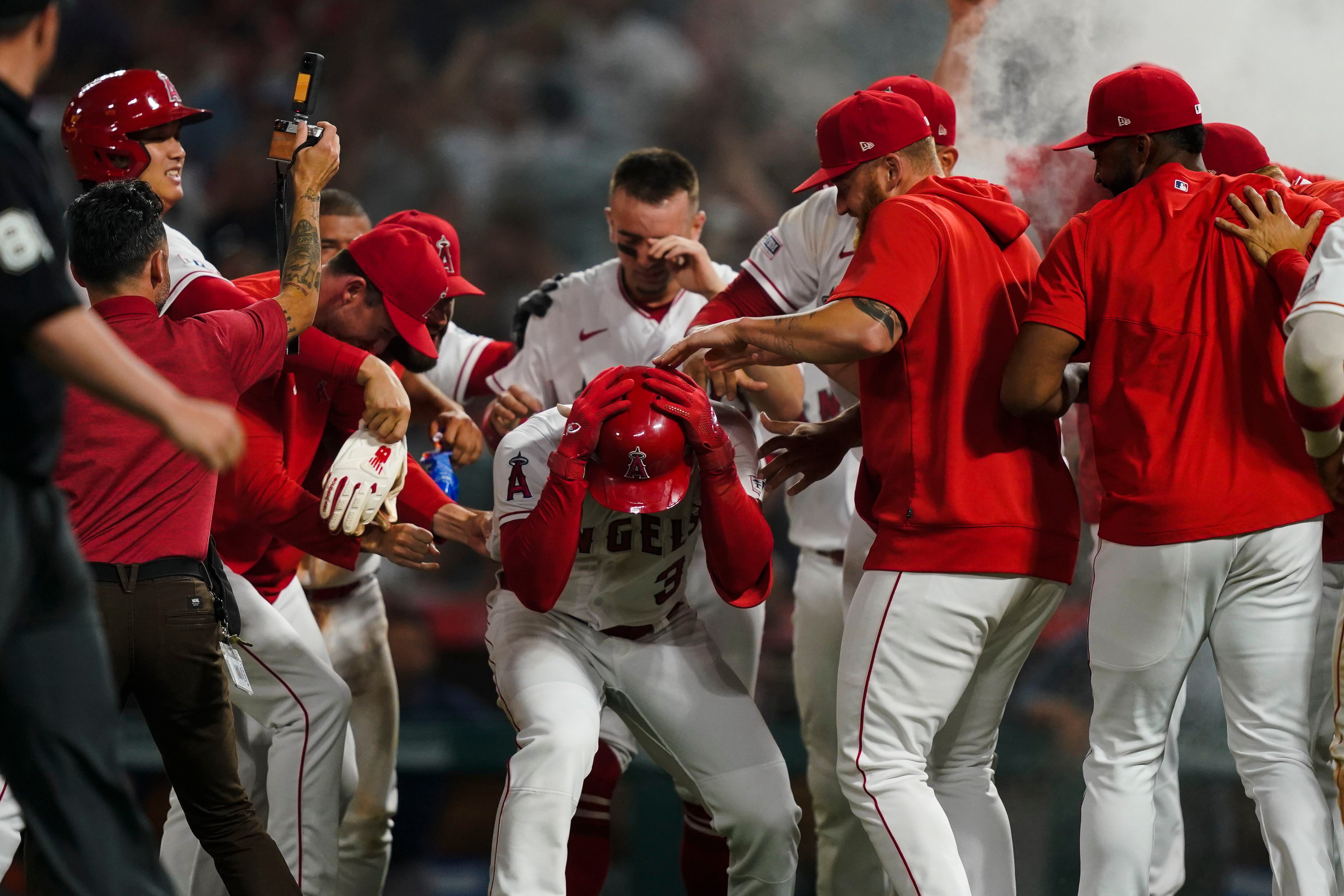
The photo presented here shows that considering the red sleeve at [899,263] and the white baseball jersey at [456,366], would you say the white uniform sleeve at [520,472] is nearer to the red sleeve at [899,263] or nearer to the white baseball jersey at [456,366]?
the red sleeve at [899,263]

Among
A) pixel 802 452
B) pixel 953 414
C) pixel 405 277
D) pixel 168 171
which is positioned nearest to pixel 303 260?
pixel 405 277

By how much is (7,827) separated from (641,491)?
1.43 m

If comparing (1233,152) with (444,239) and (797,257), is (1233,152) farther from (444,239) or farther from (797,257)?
(444,239)

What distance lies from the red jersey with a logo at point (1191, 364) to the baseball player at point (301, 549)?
5.10 feet

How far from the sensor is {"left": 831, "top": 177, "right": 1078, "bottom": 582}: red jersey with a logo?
248 cm

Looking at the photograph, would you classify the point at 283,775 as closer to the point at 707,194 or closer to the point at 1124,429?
the point at 1124,429

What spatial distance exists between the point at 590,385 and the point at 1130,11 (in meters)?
2.77

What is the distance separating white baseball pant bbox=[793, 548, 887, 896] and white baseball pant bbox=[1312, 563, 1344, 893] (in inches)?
40.9

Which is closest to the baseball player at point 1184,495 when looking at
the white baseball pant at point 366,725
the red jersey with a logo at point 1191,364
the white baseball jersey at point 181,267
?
the red jersey with a logo at point 1191,364

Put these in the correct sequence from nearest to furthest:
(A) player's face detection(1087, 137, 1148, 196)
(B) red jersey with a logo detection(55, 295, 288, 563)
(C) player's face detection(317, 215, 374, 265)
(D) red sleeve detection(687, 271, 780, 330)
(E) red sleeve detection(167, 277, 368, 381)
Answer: (B) red jersey with a logo detection(55, 295, 288, 563), (A) player's face detection(1087, 137, 1148, 196), (E) red sleeve detection(167, 277, 368, 381), (D) red sleeve detection(687, 271, 780, 330), (C) player's face detection(317, 215, 374, 265)

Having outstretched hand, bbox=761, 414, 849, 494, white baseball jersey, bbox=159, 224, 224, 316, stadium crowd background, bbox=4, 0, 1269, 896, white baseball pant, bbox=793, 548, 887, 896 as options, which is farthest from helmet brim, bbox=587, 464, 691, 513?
stadium crowd background, bbox=4, 0, 1269, 896

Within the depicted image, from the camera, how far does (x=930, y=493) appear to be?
2.52 metres

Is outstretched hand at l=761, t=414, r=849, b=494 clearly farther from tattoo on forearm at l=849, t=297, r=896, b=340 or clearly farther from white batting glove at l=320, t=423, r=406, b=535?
white batting glove at l=320, t=423, r=406, b=535

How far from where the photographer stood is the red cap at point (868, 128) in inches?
105
